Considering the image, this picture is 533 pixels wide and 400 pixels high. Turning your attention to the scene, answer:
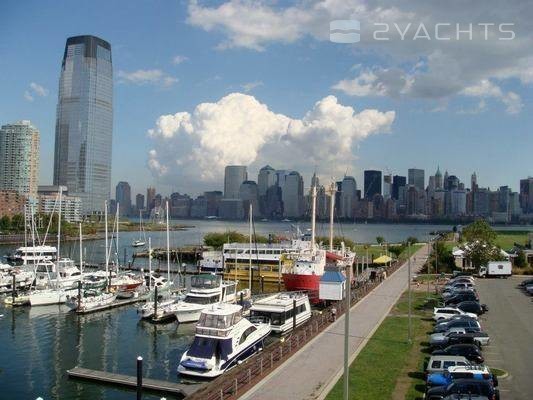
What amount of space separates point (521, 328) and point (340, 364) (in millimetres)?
17085

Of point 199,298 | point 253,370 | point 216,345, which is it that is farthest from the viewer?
point 199,298

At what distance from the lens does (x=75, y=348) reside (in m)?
38.7

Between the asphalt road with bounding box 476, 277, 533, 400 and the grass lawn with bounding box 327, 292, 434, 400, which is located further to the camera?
the asphalt road with bounding box 476, 277, 533, 400

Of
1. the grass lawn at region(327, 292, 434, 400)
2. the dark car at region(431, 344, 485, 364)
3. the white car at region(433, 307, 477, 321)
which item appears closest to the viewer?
the grass lawn at region(327, 292, 434, 400)

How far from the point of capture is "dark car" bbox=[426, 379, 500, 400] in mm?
20953

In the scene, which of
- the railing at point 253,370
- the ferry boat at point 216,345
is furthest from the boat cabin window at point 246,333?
the railing at point 253,370

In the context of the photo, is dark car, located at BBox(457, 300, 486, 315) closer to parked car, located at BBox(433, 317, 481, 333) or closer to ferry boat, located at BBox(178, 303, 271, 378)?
parked car, located at BBox(433, 317, 481, 333)

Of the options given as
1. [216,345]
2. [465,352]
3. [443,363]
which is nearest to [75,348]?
[216,345]

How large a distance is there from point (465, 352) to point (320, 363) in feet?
23.6

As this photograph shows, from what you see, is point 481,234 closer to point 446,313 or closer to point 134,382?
point 446,313

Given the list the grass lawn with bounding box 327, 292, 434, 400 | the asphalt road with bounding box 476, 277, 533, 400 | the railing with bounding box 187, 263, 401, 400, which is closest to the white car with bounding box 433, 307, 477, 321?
the grass lawn with bounding box 327, 292, 434, 400

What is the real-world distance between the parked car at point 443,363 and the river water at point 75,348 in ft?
43.7

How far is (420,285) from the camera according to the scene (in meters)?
60.3

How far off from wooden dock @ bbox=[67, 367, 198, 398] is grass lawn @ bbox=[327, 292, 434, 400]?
7656 millimetres
